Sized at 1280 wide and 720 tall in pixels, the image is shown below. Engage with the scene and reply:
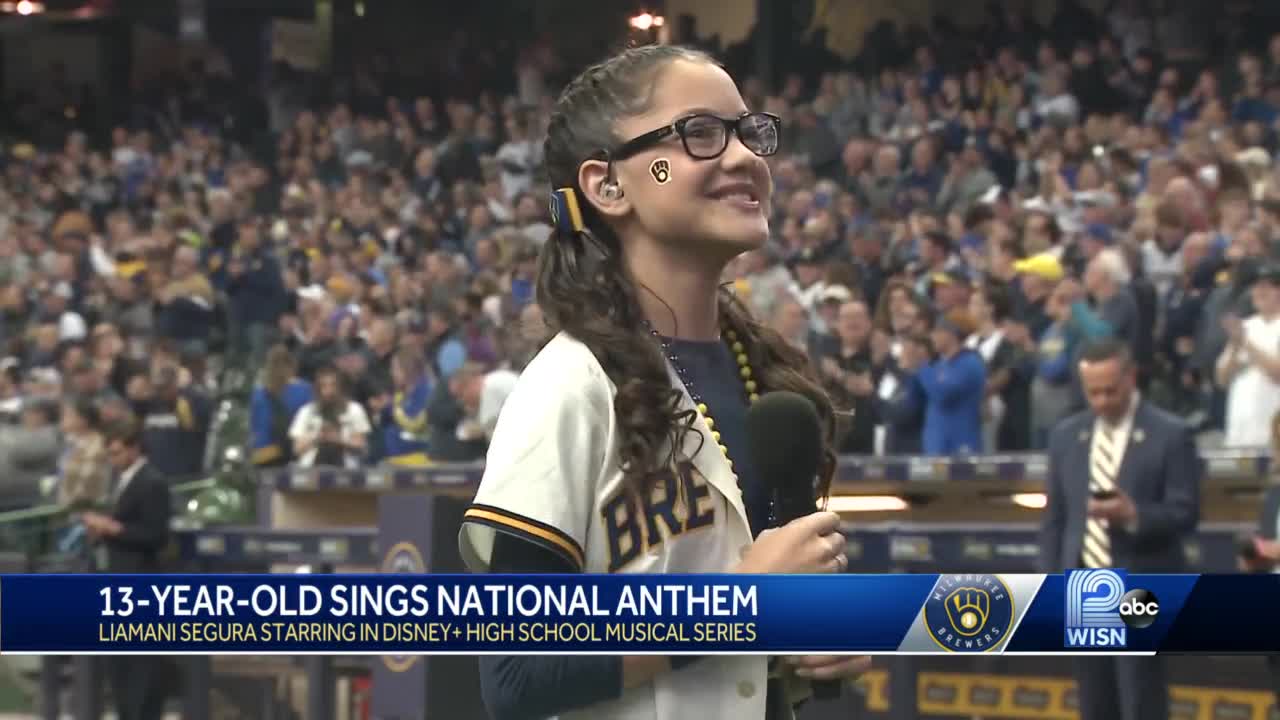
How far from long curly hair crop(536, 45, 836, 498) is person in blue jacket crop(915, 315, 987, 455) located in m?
7.88

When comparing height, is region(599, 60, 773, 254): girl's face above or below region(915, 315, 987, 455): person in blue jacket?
below

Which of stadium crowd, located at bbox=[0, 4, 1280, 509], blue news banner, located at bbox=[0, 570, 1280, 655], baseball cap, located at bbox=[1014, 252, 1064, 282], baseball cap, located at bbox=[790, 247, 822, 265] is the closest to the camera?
blue news banner, located at bbox=[0, 570, 1280, 655]

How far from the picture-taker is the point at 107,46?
3144 cm

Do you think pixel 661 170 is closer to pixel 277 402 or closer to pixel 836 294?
pixel 836 294

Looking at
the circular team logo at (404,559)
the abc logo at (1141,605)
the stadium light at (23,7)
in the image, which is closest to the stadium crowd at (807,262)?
the circular team logo at (404,559)

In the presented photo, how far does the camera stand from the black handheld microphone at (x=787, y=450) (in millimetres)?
2604

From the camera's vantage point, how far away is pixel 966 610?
2.84 m

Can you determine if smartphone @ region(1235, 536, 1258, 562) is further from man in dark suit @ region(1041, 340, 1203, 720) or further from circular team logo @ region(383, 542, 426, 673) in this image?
circular team logo @ region(383, 542, 426, 673)

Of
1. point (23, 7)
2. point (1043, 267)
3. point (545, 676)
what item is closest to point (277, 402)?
point (1043, 267)

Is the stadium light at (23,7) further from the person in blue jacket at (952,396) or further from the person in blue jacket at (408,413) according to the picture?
the person in blue jacket at (952,396)

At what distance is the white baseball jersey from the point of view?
2518mm

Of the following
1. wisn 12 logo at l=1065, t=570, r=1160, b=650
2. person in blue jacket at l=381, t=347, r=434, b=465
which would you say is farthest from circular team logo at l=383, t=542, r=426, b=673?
person in blue jacket at l=381, t=347, r=434, b=465

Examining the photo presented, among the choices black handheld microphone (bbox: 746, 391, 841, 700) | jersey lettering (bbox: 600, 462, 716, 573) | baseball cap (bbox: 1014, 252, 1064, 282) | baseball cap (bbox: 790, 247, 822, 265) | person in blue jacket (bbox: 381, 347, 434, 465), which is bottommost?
jersey lettering (bbox: 600, 462, 716, 573)

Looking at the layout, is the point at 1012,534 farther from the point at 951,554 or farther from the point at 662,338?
the point at 662,338
